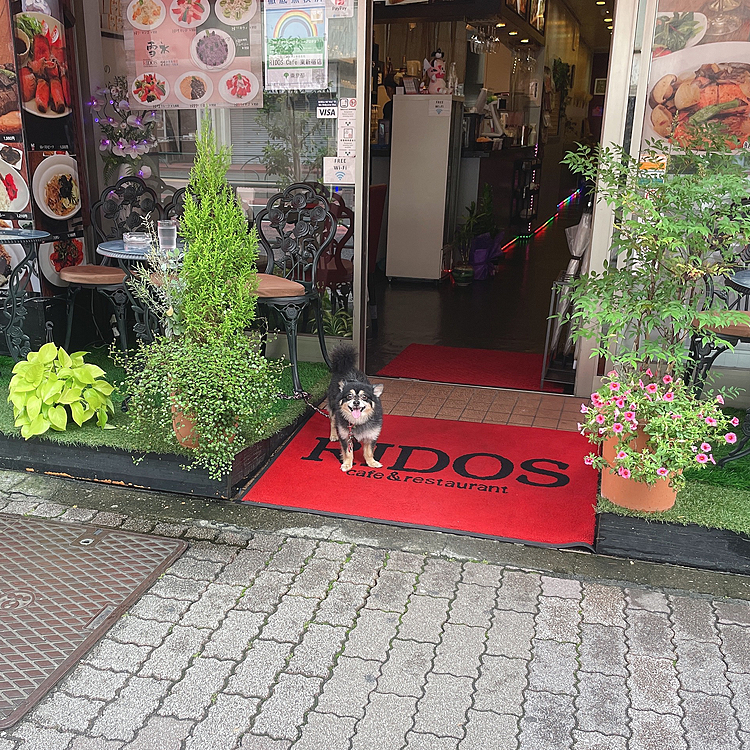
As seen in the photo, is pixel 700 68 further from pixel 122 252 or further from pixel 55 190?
pixel 55 190

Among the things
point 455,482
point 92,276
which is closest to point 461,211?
point 92,276

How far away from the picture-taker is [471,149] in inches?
374

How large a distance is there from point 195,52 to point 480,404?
3128 millimetres

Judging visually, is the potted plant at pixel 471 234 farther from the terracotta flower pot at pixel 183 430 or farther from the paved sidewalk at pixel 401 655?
the paved sidewalk at pixel 401 655

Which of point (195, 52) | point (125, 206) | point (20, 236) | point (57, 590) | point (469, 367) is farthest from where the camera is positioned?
point (469, 367)

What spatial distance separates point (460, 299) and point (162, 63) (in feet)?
13.7

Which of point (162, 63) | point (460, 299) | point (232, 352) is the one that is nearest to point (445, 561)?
point (232, 352)

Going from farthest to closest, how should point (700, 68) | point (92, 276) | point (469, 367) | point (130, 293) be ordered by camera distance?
point (469, 367) < point (92, 276) < point (130, 293) < point (700, 68)

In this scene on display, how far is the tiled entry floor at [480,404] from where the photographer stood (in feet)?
15.0

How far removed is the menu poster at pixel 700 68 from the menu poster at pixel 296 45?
2085 mm

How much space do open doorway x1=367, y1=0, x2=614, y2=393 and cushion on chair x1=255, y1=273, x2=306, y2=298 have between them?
1095mm

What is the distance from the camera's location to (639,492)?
123 inches

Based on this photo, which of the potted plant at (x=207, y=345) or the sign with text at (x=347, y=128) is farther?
the sign with text at (x=347, y=128)

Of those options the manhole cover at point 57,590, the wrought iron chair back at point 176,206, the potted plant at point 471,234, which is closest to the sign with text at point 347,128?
the wrought iron chair back at point 176,206
